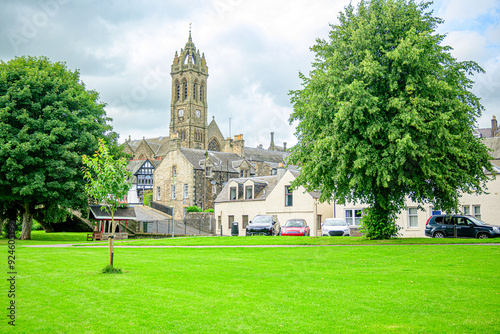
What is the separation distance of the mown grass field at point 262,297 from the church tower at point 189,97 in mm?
95032

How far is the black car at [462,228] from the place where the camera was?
29.1m

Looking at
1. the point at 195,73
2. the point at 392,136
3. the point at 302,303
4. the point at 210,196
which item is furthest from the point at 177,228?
the point at 195,73

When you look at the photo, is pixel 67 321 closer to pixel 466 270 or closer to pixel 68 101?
pixel 466 270

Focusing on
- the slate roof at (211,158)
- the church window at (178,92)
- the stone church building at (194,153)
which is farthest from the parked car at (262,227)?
the church window at (178,92)

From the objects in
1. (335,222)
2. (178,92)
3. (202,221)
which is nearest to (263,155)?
(202,221)

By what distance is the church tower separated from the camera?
109556 mm

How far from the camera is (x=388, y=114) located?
23.1 metres

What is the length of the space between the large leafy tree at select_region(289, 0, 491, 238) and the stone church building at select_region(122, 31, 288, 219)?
20.6 feet

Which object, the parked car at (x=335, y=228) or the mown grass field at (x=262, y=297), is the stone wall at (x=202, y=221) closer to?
the parked car at (x=335, y=228)

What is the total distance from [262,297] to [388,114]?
16.4 m

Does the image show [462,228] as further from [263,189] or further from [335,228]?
[263,189]

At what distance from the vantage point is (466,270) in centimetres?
1283

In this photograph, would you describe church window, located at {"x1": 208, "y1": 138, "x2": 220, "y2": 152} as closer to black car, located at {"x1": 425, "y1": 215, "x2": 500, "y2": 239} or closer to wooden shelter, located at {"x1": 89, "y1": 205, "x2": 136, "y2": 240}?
wooden shelter, located at {"x1": 89, "y1": 205, "x2": 136, "y2": 240}

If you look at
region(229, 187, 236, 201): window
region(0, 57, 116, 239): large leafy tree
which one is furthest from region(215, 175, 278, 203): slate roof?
region(0, 57, 116, 239): large leafy tree
